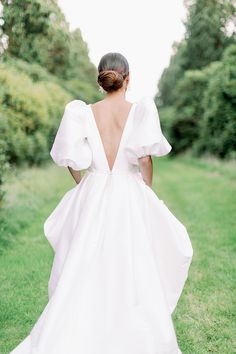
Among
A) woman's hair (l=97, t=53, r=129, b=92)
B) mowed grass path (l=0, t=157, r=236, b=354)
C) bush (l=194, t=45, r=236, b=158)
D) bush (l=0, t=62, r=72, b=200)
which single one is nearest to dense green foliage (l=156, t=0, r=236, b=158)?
bush (l=194, t=45, r=236, b=158)

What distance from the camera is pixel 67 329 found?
3785 mm

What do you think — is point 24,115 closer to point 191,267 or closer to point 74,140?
point 191,267

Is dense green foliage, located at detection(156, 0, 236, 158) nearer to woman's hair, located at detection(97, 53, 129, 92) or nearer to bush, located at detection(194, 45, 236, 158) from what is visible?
bush, located at detection(194, 45, 236, 158)

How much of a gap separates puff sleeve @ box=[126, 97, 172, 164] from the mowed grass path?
1739 mm

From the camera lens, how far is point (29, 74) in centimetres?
1703

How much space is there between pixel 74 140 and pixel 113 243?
804mm

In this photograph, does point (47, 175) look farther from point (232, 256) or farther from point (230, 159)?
point (232, 256)

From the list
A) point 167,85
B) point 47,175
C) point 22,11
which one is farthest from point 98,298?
point 167,85

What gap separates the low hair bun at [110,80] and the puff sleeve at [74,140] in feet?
0.76

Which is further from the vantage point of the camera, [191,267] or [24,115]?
[24,115]

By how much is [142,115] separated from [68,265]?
1199 millimetres

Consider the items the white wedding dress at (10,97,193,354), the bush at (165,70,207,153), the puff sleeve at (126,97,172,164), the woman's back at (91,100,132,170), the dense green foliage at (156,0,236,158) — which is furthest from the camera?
the bush at (165,70,207,153)

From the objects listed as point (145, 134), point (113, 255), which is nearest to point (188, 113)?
point (145, 134)

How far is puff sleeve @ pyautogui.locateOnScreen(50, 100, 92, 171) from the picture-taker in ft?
13.3
